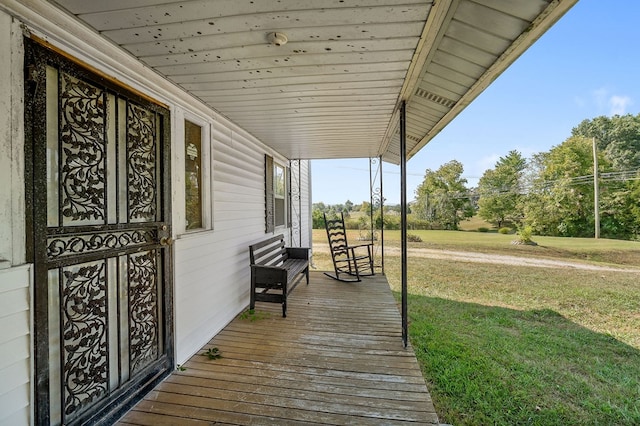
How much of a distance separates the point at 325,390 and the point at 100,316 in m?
1.61

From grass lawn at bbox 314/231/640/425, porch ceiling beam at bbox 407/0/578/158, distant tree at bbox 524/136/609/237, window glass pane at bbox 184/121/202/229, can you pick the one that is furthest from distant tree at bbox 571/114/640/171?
window glass pane at bbox 184/121/202/229

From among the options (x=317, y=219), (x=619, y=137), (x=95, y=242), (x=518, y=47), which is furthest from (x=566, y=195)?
(x=95, y=242)

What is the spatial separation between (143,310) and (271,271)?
1.62m

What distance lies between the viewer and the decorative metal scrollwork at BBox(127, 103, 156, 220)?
1.92 meters

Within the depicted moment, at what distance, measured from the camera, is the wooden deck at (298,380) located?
1.78 meters

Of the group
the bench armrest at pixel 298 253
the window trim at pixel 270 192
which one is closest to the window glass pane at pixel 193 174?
the window trim at pixel 270 192

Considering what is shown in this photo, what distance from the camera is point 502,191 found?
21.2m

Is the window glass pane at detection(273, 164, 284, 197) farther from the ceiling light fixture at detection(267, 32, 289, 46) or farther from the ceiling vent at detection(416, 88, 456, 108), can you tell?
the ceiling light fixture at detection(267, 32, 289, 46)

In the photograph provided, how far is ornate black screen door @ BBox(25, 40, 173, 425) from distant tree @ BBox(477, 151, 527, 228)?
76.8 ft

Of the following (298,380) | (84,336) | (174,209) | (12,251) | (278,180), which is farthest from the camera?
(278,180)

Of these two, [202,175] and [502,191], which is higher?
[502,191]

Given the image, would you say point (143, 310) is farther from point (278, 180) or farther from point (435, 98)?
point (278, 180)

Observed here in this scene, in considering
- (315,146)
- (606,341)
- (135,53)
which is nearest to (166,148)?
(135,53)

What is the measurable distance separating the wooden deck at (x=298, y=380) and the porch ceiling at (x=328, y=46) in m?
2.38
